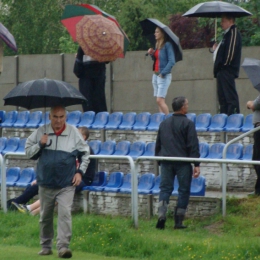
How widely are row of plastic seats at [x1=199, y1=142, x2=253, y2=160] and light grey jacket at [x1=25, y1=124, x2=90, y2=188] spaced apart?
3.52m

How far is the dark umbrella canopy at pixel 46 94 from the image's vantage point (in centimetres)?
1001

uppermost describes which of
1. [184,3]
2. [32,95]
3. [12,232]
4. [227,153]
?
[184,3]

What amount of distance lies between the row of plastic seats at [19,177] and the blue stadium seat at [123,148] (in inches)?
58.9

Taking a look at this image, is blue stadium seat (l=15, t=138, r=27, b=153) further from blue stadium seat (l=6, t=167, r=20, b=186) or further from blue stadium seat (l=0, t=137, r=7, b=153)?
blue stadium seat (l=6, t=167, r=20, b=186)

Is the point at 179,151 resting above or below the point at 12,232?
above

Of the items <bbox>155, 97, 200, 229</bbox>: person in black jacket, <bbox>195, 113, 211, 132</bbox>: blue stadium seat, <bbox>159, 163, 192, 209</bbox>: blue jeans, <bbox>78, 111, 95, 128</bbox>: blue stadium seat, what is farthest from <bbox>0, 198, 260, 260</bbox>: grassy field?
<bbox>78, 111, 95, 128</bbox>: blue stadium seat

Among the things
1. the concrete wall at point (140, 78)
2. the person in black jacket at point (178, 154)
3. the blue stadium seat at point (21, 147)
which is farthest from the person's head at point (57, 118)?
the concrete wall at point (140, 78)

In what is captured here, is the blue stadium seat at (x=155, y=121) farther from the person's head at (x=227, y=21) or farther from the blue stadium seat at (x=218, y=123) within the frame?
the person's head at (x=227, y=21)

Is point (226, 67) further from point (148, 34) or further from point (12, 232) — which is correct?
point (12, 232)

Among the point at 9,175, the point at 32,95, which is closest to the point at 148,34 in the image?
the point at 9,175

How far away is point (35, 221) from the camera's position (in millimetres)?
12125

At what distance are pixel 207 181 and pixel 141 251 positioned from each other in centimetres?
310

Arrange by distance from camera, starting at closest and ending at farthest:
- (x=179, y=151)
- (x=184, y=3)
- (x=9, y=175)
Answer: (x=179, y=151) → (x=9, y=175) → (x=184, y=3)

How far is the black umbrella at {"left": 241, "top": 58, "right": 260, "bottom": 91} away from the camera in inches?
457
